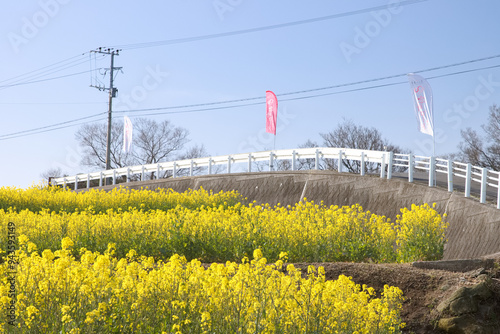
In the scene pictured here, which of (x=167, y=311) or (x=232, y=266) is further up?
(x=232, y=266)

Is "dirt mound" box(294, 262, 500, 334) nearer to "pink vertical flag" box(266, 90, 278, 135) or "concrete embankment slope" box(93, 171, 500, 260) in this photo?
"concrete embankment slope" box(93, 171, 500, 260)

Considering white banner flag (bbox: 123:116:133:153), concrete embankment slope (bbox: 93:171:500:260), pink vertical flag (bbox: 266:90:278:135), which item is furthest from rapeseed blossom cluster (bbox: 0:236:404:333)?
white banner flag (bbox: 123:116:133:153)

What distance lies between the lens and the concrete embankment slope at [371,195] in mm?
13539

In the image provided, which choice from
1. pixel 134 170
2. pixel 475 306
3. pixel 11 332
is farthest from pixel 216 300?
pixel 134 170

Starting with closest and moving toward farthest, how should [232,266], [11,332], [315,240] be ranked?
[11,332], [232,266], [315,240]

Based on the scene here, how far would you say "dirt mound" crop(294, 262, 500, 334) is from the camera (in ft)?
22.4

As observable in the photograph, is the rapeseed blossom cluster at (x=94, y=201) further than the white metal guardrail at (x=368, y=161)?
Yes

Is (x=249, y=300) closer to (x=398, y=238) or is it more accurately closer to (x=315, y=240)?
(x=315, y=240)

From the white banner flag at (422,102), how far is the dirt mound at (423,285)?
1077 centimetres

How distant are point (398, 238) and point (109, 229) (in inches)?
234

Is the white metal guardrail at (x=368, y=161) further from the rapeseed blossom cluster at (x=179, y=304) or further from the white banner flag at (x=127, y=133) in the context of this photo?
the rapeseed blossom cluster at (x=179, y=304)

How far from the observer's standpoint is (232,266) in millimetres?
5680

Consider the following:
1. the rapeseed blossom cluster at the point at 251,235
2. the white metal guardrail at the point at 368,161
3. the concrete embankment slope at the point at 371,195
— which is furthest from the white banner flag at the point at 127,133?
the rapeseed blossom cluster at the point at 251,235

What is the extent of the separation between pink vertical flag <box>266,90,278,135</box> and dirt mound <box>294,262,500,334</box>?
54.4ft
